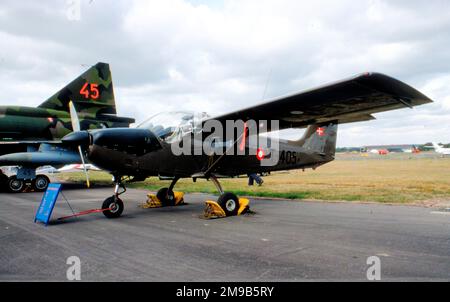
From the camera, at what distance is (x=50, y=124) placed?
18000 mm

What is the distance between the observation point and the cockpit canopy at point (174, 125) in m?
8.29

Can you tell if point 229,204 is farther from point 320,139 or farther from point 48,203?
point 320,139

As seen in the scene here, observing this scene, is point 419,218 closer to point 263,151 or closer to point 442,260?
point 442,260

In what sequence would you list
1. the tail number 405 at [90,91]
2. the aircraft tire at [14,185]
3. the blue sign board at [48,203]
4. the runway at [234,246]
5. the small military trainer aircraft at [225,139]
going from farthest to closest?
the tail number 405 at [90,91], the aircraft tire at [14,185], the blue sign board at [48,203], the small military trainer aircraft at [225,139], the runway at [234,246]

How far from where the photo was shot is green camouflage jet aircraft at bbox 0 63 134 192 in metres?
16.2

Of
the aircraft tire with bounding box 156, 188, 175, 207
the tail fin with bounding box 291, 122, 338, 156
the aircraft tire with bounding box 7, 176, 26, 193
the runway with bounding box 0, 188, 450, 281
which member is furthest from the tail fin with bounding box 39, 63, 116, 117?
the tail fin with bounding box 291, 122, 338, 156

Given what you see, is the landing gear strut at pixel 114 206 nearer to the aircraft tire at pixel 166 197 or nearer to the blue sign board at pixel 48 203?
the blue sign board at pixel 48 203

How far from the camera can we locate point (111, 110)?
2111 centimetres

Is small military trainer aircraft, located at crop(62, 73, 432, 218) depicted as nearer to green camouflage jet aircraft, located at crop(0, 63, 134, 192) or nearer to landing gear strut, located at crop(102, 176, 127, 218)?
landing gear strut, located at crop(102, 176, 127, 218)

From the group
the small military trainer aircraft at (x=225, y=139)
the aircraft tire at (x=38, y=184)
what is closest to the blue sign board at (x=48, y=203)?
the small military trainer aircraft at (x=225, y=139)

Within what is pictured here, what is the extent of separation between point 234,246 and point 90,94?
17826 mm

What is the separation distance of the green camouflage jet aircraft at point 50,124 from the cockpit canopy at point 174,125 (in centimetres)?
1037

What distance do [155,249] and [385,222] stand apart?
15.8ft
